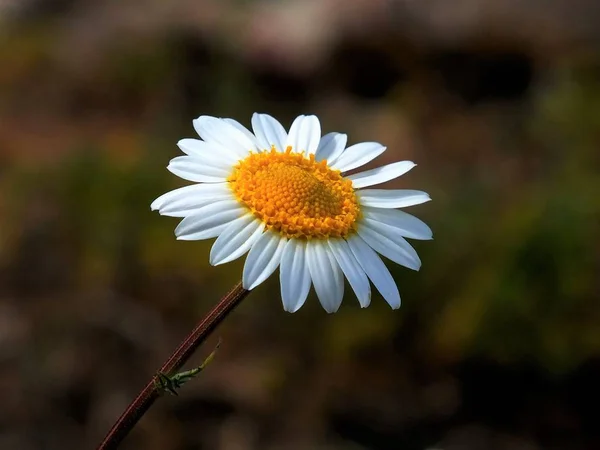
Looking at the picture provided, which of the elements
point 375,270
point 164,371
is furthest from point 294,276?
point 164,371

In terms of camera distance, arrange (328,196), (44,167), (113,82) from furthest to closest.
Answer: (113,82), (44,167), (328,196)

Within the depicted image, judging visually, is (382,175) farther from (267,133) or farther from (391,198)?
(267,133)

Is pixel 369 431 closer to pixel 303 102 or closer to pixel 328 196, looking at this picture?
pixel 328 196

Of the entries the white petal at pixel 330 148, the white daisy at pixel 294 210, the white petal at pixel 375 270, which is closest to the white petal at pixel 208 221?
the white daisy at pixel 294 210

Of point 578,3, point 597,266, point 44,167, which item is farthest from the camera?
point 578,3

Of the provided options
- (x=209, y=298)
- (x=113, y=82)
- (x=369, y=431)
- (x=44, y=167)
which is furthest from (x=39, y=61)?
(x=369, y=431)
